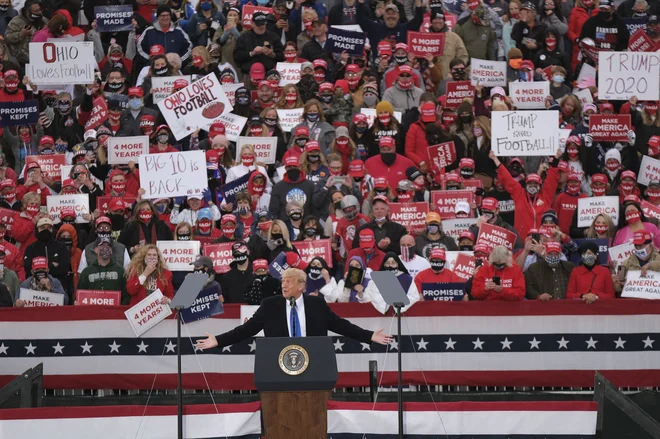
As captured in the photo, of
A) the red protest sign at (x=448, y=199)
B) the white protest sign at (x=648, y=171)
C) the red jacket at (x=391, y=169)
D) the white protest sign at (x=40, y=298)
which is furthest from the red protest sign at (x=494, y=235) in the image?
Result: the white protest sign at (x=40, y=298)

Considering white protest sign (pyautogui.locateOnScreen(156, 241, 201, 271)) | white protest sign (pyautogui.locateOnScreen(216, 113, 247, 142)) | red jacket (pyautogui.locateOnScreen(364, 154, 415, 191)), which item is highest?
white protest sign (pyautogui.locateOnScreen(216, 113, 247, 142))

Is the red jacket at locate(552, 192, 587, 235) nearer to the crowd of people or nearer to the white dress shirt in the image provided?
the crowd of people

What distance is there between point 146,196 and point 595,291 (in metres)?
6.01

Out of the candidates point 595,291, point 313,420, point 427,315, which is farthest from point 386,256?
point 313,420

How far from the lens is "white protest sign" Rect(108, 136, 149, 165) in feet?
65.9

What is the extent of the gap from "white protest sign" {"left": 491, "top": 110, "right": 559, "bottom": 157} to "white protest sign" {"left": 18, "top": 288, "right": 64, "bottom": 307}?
6252mm

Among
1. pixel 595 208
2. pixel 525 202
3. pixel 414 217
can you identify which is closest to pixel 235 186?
pixel 414 217

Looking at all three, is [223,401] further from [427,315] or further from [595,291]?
[595,291]

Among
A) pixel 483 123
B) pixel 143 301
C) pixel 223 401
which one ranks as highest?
pixel 483 123

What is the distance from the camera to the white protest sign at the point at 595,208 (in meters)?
18.7

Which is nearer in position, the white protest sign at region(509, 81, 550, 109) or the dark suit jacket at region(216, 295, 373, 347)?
the dark suit jacket at region(216, 295, 373, 347)

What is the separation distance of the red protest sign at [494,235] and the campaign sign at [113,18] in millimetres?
8236

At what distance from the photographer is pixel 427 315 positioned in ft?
52.4

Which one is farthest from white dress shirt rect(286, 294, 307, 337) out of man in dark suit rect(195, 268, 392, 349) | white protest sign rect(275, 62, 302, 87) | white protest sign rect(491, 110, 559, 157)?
white protest sign rect(275, 62, 302, 87)
